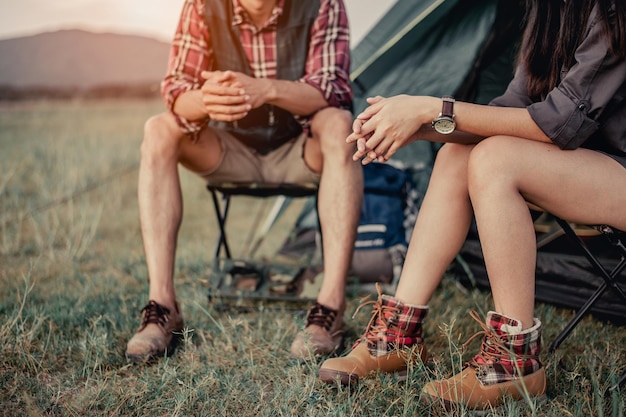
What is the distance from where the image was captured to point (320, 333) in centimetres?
192

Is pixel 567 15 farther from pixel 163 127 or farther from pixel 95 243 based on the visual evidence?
pixel 95 243

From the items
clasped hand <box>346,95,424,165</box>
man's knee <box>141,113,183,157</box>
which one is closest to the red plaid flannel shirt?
man's knee <box>141,113,183,157</box>

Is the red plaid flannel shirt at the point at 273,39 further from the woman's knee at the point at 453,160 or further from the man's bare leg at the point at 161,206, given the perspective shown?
the woman's knee at the point at 453,160

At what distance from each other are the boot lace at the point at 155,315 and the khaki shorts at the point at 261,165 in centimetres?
58

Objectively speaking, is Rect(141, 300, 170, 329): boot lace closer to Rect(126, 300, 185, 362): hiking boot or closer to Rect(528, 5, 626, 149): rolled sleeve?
Rect(126, 300, 185, 362): hiking boot

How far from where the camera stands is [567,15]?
5.21 feet

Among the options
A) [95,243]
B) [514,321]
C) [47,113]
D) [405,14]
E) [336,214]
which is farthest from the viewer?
[47,113]

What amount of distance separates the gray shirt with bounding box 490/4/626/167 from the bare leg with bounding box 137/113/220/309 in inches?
48.3

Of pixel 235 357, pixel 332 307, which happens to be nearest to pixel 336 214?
pixel 332 307

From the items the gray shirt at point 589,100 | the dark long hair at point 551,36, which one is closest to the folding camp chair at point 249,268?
the dark long hair at point 551,36

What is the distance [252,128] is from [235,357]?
97cm

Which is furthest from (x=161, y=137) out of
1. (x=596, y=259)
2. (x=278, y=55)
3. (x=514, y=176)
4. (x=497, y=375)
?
(x=596, y=259)

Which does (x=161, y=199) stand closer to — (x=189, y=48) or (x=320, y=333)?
(x=189, y=48)

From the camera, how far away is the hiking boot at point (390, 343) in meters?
1.67
